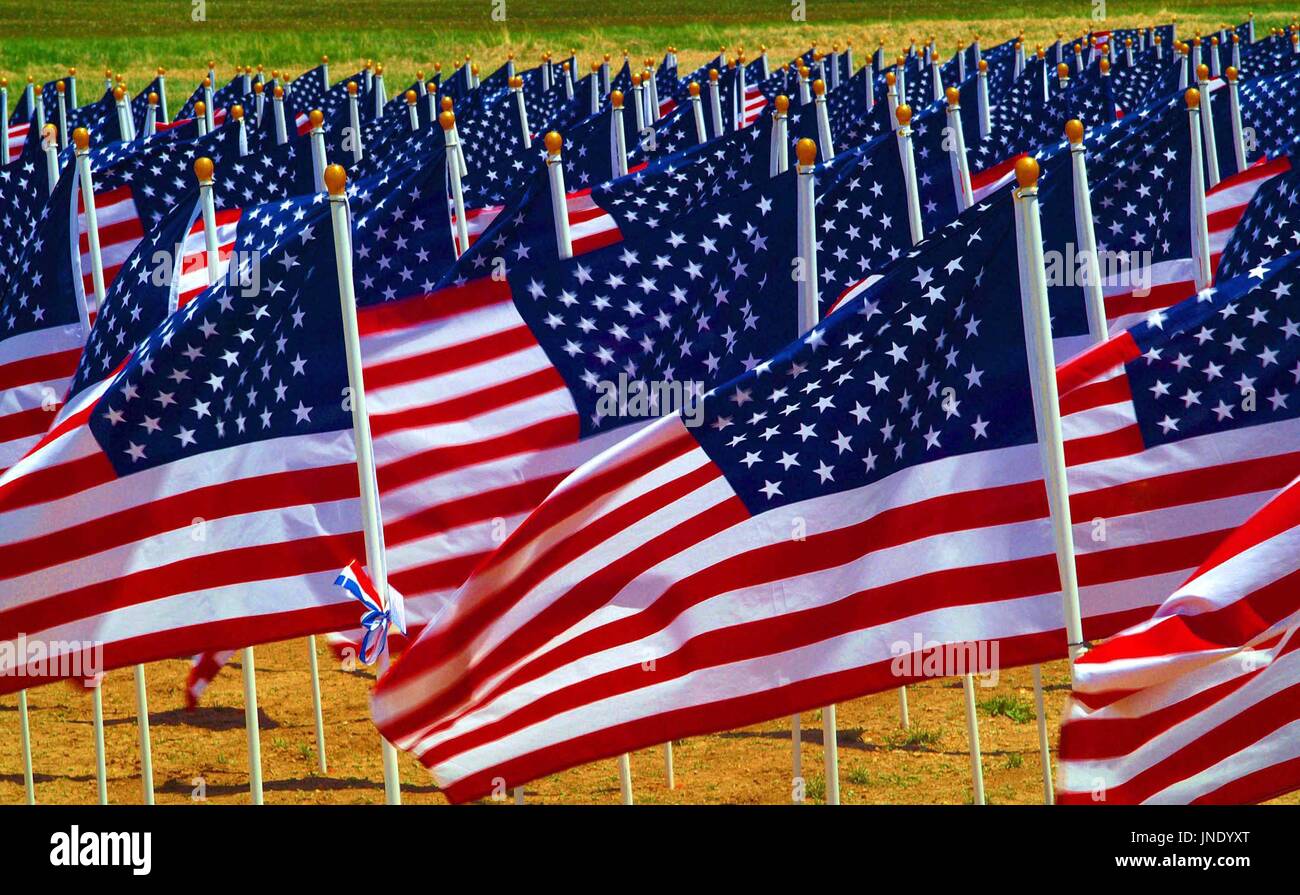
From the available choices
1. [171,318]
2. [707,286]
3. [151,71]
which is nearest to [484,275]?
[707,286]

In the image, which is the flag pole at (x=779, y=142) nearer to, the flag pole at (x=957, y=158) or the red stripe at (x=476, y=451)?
the flag pole at (x=957, y=158)

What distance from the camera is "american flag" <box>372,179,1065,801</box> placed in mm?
7422

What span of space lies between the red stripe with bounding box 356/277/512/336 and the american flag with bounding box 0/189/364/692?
1505 millimetres

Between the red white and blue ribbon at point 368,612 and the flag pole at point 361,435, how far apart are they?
14cm

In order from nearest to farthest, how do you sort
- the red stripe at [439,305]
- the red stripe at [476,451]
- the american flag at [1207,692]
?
the american flag at [1207,692] → the red stripe at [476,451] → the red stripe at [439,305]

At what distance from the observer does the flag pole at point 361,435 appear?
821 cm

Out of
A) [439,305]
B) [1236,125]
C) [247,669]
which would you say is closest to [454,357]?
[439,305]

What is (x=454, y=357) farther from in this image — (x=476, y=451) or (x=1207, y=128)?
(x=1207, y=128)

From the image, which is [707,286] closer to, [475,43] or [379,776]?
[379,776]

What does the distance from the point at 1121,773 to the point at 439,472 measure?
4242 mm

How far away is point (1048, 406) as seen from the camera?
7160 mm

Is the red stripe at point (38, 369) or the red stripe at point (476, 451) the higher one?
the red stripe at point (38, 369)

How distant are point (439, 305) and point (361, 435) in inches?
83.5
